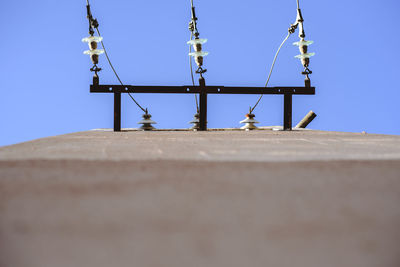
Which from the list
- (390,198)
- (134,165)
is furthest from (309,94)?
(134,165)

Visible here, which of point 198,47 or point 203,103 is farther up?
point 198,47

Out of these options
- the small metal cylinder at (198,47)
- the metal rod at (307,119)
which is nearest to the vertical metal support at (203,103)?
the small metal cylinder at (198,47)

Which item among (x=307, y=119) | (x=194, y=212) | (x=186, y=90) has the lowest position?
(x=194, y=212)

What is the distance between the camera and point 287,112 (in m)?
1.85

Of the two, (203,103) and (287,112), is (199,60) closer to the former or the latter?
(203,103)

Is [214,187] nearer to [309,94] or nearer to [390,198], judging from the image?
[390,198]

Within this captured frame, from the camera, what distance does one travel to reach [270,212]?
45 centimetres

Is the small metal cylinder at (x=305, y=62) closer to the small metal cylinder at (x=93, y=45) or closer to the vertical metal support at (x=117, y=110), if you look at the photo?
the vertical metal support at (x=117, y=110)

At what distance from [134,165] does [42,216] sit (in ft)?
0.44

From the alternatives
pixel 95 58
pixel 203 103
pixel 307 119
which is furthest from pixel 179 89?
pixel 307 119

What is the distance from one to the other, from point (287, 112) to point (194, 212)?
4.94ft

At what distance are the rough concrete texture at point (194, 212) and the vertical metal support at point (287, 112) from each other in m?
1.37

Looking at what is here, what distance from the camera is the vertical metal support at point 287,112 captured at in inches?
72.3

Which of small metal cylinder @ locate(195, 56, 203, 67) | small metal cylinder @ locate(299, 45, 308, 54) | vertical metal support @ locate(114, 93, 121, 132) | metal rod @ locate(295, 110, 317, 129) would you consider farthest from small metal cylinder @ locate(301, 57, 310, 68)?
vertical metal support @ locate(114, 93, 121, 132)
